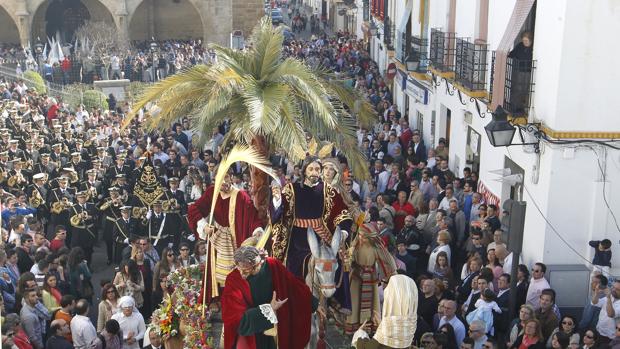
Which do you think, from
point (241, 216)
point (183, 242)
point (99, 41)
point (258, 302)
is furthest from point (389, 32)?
point (258, 302)

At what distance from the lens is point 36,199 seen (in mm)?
14188

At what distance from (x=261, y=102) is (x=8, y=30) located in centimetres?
3732

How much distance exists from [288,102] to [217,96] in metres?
0.85

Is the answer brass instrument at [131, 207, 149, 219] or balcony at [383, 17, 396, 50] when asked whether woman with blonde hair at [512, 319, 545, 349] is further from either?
balcony at [383, 17, 396, 50]

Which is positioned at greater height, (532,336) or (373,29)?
(373,29)

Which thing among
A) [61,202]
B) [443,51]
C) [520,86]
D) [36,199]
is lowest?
[36,199]

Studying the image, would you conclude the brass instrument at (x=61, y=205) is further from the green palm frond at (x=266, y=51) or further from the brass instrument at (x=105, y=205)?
the green palm frond at (x=266, y=51)

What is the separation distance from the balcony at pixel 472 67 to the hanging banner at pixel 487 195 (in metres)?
1.64

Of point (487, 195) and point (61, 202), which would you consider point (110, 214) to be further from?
point (487, 195)

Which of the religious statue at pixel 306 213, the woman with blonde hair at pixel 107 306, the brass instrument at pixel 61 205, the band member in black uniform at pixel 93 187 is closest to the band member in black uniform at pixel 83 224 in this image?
the brass instrument at pixel 61 205

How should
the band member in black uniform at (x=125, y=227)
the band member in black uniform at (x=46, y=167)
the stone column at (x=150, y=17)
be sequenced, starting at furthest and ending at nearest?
the stone column at (x=150, y=17)
the band member in black uniform at (x=46, y=167)
the band member in black uniform at (x=125, y=227)

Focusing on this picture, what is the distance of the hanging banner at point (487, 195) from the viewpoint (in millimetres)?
13461

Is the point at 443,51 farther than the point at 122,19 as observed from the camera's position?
No

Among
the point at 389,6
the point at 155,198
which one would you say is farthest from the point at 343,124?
the point at 389,6
